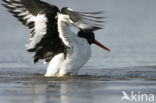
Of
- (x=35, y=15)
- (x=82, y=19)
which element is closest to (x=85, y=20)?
(x=82, y=19)

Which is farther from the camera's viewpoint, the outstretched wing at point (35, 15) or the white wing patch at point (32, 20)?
the white wing patch at point (32, 20)

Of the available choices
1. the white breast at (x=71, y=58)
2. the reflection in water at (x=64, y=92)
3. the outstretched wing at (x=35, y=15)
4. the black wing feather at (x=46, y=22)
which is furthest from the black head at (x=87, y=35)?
the reflection in water at (x=64, y=92)

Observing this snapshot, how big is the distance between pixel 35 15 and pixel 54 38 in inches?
27.6

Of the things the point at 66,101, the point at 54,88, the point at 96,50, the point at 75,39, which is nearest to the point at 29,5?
the point at 75,39

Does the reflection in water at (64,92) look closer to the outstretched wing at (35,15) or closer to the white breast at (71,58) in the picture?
the white breast at (71,58)

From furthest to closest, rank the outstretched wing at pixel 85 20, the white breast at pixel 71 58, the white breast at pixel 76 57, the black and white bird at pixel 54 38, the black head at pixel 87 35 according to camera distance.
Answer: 1. the black head at pixel 87 35
2. the white breast at pixel 76 57
3. the white breast at pixel 71 58
4. the black and white bird at pixel 54 38
5. the outstretched wing at pixel 85 20

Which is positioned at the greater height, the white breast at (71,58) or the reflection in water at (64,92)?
the white breast at (71,58)

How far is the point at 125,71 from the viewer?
44.3 ft

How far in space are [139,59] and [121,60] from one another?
549 millimetres

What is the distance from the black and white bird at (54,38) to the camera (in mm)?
11867

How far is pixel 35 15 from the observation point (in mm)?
12414

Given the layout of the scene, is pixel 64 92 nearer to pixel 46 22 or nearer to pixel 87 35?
pixel 46 22

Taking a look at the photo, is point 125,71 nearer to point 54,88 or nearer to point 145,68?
point 145,68

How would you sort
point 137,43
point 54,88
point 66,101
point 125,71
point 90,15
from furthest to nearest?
point 137,43, point 125,71, point 90,15, point 54,88, point 66,101
